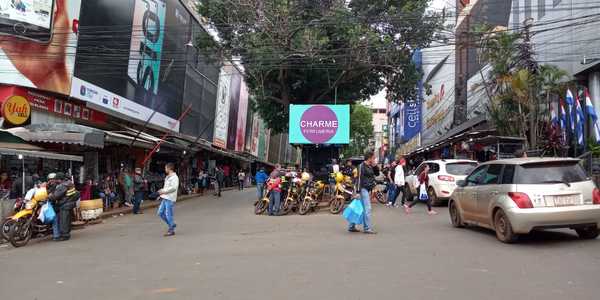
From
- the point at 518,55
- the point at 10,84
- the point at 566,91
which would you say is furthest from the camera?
the point at 518,55

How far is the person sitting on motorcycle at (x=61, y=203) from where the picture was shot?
10727mm

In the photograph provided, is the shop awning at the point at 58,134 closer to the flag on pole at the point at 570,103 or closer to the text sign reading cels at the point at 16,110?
the text sign reading cels at the point at 16,110

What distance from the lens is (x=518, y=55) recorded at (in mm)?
20328

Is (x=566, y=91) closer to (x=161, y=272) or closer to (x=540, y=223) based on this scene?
(x=540, y=223)

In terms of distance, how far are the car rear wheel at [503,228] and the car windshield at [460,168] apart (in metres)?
6.80

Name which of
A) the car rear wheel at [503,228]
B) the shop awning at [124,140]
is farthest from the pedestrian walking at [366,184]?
the shop awning at [124,140]

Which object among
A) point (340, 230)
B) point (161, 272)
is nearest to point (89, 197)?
point (340, 230)

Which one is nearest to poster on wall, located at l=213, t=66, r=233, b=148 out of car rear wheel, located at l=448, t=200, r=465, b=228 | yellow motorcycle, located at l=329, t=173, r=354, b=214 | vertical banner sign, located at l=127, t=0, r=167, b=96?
vertical banner sign, located at l=127, t=0, r=167, b=96

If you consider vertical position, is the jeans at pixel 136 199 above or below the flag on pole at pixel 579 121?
below

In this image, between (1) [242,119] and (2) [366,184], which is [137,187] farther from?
(1) [242,119]

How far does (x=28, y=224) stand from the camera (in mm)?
10336

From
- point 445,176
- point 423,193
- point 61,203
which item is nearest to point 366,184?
point 423,193

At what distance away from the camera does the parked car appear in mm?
7824

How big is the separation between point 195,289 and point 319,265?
6.32 ft
